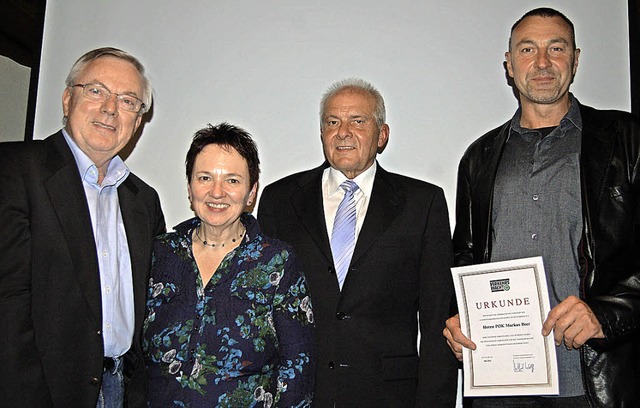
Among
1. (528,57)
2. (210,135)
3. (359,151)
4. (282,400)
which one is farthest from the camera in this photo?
(359,151)

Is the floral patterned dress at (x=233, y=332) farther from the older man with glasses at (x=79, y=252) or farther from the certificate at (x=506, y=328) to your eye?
the certificate at (x=506, y=328)

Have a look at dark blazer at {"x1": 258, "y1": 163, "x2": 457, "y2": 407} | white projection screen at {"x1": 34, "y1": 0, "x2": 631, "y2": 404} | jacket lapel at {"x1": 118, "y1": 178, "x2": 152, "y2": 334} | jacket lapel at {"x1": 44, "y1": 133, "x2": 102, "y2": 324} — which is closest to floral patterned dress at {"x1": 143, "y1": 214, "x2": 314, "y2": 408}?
jacket lapel at {"x1": 118, "y1": 178, "x2": 152, "y2": 334}

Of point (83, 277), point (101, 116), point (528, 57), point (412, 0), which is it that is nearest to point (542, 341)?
point (528, 57)

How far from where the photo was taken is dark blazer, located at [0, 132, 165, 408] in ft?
6.55

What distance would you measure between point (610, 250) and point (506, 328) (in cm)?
48

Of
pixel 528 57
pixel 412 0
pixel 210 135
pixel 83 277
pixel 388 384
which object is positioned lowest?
pixel 388 384

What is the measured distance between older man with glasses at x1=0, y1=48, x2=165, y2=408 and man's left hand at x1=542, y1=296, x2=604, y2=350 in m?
1.49

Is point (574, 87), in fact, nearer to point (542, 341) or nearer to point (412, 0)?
point (412, 0)

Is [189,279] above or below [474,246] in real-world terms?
below

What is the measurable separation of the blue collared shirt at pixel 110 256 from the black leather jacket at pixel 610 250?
141 centimetres

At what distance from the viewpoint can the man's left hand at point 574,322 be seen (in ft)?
7.04

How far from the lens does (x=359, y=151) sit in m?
2.74

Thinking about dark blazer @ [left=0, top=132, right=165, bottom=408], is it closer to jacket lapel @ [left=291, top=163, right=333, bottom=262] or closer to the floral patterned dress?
the floral patterned dress

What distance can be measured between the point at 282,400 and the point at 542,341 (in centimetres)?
93
